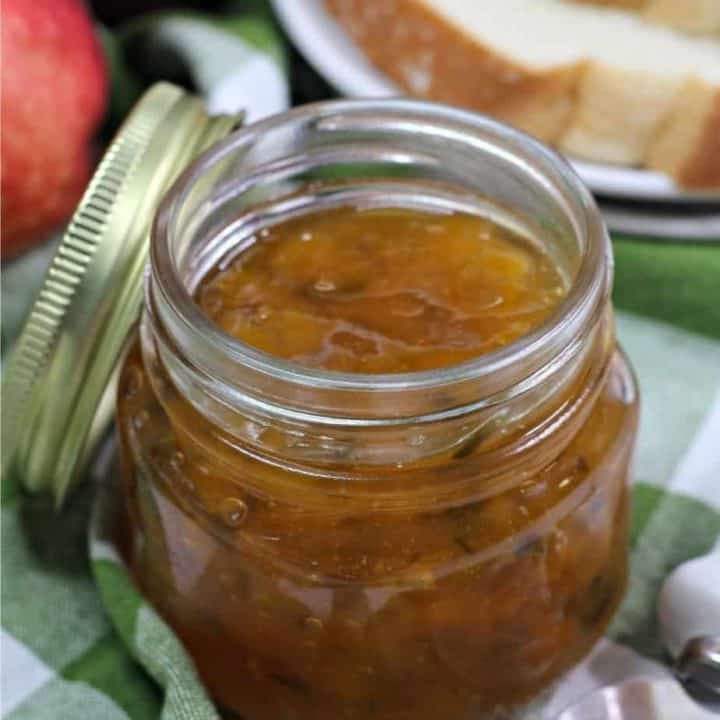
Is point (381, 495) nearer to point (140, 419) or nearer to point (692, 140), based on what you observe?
point (140, 419)

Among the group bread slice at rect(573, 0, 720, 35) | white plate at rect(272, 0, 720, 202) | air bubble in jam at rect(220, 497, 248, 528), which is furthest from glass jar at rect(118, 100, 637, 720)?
bread slice at rect(573, 0, 720, 35)

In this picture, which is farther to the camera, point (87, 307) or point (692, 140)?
point (692, 140)

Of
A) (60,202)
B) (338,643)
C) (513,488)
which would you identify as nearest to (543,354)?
(513,488)

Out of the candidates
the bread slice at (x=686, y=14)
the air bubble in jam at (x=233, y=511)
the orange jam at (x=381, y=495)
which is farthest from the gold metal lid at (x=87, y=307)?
the bread slice at (x=686, y=14)

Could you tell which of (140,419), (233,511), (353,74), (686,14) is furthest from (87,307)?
(686,14)

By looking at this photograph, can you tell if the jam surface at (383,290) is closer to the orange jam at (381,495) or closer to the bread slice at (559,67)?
the orange jam at (381,495)

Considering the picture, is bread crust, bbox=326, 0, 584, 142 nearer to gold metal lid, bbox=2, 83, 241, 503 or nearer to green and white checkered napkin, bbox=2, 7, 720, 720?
green and white checkered napkin, bbox=2, 7, 720, 720

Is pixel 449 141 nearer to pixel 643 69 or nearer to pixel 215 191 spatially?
pixel 215 191
